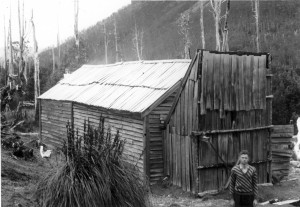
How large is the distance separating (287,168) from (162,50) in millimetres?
53467

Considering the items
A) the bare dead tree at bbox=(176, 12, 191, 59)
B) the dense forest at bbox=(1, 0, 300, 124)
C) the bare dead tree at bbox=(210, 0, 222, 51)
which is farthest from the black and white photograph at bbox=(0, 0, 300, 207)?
the bare dead tree at bbox=(176, 12, 191, 59)

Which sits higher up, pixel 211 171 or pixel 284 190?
pixel 211 171

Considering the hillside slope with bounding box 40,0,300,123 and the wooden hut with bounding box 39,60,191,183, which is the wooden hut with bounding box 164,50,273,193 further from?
the hillside slope with bounding box 40,0,300,123

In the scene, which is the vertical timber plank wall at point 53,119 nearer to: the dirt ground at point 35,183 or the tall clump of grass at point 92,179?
the dirt ground at point 35,183

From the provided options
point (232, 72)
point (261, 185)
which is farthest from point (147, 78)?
point (261, 185)

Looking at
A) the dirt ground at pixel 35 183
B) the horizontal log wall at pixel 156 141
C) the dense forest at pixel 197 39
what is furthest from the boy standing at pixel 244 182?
the dense forest at pixel 197 39

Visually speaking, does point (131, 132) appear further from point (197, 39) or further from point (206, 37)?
point (197, 39)

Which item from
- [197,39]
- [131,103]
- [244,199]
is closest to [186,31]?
[197,39]

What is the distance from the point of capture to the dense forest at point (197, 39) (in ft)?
83.7

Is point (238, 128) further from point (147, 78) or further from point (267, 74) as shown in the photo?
point (147, 78)

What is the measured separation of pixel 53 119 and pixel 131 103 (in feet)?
27.3

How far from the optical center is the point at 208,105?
12188 mm

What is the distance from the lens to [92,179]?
6.39 metres

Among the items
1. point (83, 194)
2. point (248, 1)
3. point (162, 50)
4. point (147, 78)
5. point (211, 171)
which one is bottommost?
point (211, 171)
